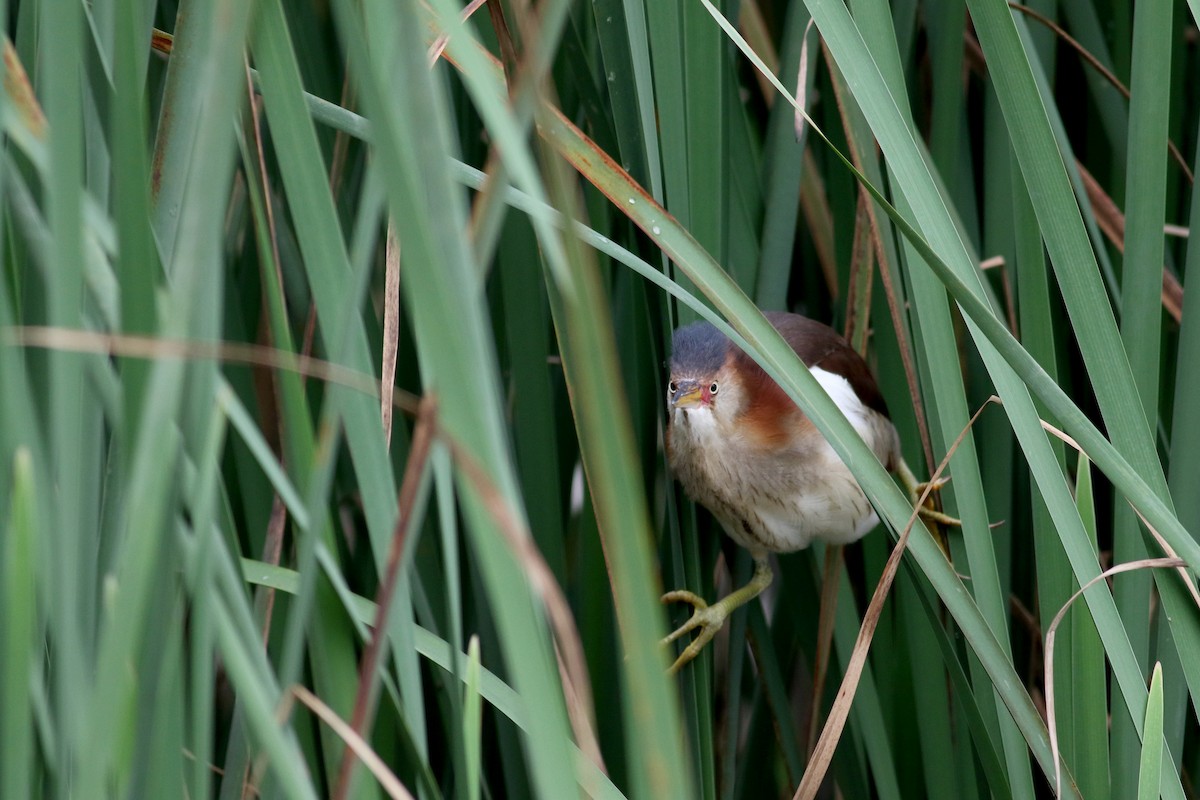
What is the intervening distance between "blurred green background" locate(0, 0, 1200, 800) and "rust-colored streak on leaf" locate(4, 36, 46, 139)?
0.04m

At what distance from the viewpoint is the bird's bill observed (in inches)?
52.4

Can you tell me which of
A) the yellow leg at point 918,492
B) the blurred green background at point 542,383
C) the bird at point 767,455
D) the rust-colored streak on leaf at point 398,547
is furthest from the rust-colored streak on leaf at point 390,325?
the yellow leg at point 918,492

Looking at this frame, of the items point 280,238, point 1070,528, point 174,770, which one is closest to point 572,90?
point 280,238

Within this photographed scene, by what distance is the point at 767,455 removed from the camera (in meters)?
1.53

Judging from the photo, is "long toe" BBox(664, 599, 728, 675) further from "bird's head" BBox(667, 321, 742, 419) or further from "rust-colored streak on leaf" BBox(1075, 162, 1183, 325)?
"rust-colored streak on leaf" BBox(1075, 162, 1183, 325)

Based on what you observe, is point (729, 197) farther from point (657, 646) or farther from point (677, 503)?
point (657, 646)

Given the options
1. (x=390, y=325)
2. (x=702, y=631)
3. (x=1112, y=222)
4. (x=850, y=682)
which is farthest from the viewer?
(x=1112, y=222)

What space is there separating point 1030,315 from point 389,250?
1.72 ft

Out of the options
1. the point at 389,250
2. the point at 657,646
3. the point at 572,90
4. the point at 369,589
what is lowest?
the point at 369,589

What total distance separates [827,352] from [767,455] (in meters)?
0.15

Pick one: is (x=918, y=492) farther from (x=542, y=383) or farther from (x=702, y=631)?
(x=542, y=383)

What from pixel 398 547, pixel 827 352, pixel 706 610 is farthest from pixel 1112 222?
pixel 398 547

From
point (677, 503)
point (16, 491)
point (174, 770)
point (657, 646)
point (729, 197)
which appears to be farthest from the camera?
point (677, 503)

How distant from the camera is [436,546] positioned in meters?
1.27
